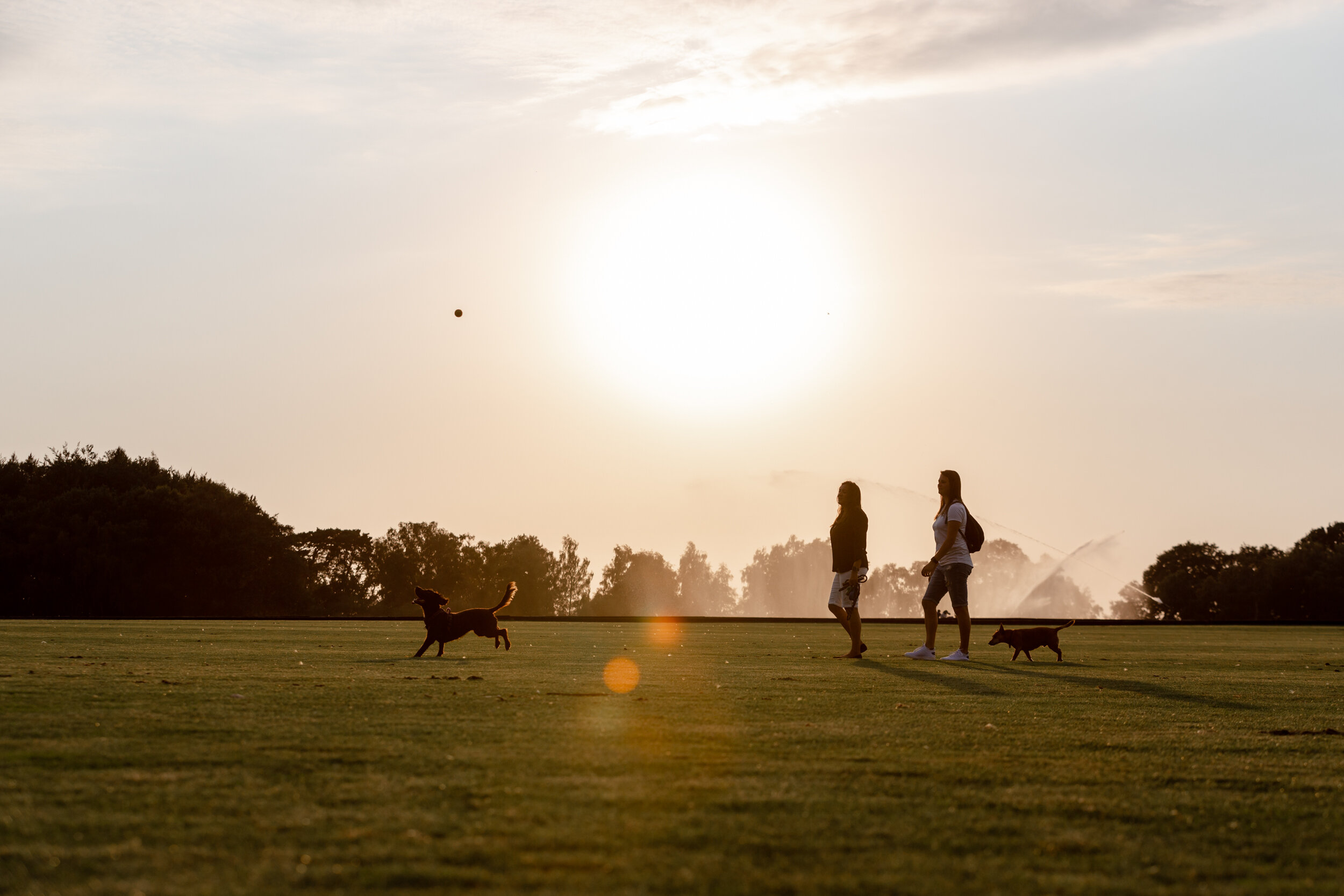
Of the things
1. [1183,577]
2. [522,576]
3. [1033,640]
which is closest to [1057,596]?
[1183,577]

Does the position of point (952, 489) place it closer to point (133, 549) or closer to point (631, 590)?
point (133, 549)

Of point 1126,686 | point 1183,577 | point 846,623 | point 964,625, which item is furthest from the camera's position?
point 1183,577

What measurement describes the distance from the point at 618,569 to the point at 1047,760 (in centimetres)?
14114

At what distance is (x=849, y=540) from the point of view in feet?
54.4

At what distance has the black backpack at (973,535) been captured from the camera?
16.1 metres

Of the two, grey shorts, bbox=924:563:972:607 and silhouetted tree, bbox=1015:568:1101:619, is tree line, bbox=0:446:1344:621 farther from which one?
grey shorts, bbox=924:563:972:607

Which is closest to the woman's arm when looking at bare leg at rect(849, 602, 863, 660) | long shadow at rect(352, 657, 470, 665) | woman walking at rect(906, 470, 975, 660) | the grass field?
woman walking at rect(906, 470, 975, 660)

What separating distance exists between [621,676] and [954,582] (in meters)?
5.28

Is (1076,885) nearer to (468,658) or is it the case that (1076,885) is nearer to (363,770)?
(363,770)

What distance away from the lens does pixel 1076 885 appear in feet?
13.8

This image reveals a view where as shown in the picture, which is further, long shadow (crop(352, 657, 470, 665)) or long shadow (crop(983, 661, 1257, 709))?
long shadow (crop(352, 657, 470, 665))

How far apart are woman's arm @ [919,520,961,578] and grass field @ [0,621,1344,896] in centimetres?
385

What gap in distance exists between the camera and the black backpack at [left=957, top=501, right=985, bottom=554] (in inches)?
634

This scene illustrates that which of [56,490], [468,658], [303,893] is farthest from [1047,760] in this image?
[56,490]
